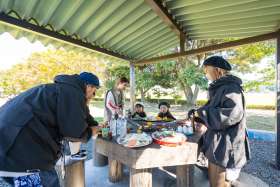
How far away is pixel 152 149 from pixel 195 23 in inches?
112

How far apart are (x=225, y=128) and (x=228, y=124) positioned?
0.09m

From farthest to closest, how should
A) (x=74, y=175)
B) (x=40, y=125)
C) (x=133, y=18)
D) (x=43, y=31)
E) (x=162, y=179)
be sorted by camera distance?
(x=133, y=18) < (x=43, y=31) < (x=162, y=179) < (x=74, y=175) < (x=40, y=125)

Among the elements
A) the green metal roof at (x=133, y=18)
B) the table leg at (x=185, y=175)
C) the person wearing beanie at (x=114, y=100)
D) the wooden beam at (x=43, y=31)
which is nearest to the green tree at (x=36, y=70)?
the wooden beam at (x=43, y=31)

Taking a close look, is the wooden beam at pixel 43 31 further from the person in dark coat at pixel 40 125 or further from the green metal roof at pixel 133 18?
the person in dark coat at pixel 40 125

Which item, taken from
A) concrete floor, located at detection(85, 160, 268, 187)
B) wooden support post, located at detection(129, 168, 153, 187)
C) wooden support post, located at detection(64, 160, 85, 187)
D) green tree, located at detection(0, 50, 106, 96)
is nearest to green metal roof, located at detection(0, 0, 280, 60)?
wooden support post, located at detection(64, 160, 85, 187)

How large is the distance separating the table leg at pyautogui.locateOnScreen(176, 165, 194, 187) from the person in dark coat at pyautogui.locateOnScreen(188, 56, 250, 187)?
0.70 metres

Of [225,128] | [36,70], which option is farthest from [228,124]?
[36,70]

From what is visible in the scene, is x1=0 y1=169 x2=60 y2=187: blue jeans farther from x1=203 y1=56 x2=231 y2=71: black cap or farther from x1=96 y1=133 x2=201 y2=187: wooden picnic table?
x1=203 y1=56 x2=231 y2=71: black cap

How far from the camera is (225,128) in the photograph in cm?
166

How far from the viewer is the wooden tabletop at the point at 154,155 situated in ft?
5.77

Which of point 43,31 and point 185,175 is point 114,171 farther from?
point 43,31

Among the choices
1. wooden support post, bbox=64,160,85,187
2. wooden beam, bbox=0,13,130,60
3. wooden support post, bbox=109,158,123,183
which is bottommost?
wooden support post, bbox=109,158,123,183

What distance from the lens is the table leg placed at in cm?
246

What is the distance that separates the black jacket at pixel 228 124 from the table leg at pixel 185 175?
841mm
